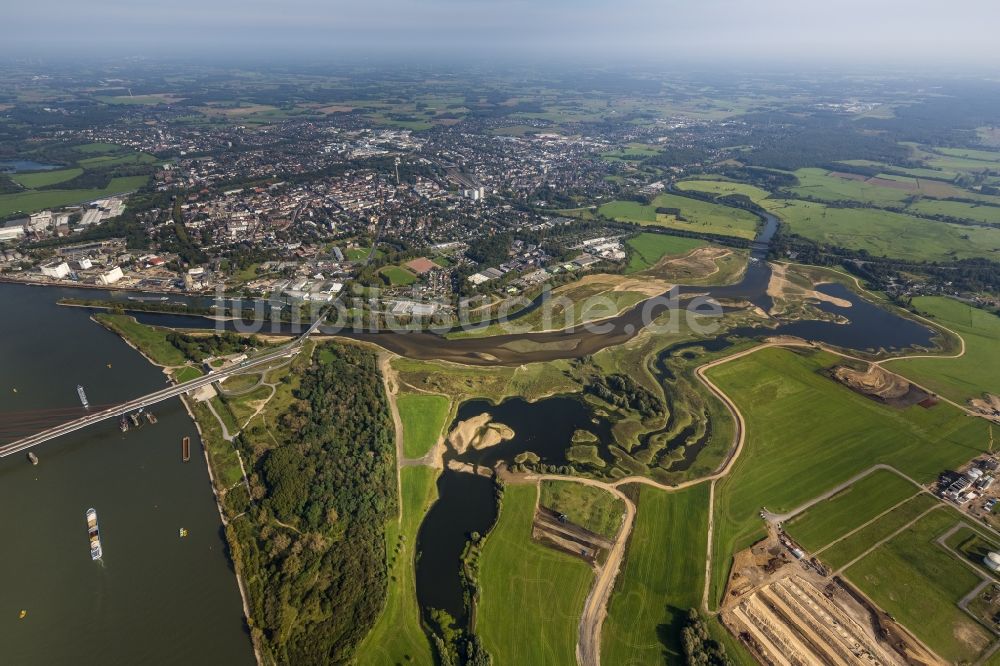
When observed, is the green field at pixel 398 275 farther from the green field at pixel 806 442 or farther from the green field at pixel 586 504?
the green field at pixel 806 442

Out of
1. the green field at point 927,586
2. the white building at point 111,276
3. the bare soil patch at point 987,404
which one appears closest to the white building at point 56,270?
the white building at point 111,276

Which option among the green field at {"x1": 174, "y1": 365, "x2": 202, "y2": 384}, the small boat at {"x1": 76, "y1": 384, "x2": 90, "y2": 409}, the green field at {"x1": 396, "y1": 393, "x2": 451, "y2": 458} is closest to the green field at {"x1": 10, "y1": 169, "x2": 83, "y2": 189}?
the small boat at {"x1": 76, "y1": 384, "x2": 90, "y2": 409}

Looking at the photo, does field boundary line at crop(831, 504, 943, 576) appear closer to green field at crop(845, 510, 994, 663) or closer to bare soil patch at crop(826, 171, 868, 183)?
green field at crop(845, 510, 994, 663)

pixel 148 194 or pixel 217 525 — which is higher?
pixel 148 194

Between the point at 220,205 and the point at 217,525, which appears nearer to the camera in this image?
the point at 217,525

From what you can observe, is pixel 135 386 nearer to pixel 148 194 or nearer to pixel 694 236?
pixel 148 194

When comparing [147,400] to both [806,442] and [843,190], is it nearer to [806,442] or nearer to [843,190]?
[806,442]

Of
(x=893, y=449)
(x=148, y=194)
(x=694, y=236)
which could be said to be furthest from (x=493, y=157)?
(x=893, y=449)
